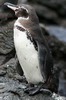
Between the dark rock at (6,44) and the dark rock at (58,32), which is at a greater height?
the dark rock at (6,44)

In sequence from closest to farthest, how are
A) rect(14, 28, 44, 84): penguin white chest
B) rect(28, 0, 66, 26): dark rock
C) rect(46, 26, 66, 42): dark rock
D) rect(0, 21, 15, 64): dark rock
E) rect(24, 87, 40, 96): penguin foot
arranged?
1. rect(14, 28, 44, 84): penguin white chest
2. rect(24, 87, 40, 96): penguin foot
3. rect(0, 21, 15, 64): dark rock
4. rect(46, 26, 66, 42): dark rock
5. rect(28, 0, 66, 26): dark rock

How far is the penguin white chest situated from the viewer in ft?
17.6

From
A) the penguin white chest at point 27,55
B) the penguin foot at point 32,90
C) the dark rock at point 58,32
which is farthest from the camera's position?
the dark rock at point 58,32

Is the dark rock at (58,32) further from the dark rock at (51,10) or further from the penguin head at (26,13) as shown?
the penguin head at (26,13)

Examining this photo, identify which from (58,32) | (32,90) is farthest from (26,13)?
(58,32)

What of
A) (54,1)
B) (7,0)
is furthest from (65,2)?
(7,0)

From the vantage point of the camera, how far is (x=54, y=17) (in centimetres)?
2000

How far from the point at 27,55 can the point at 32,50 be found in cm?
10

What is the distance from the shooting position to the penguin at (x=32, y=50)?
539 centimetres

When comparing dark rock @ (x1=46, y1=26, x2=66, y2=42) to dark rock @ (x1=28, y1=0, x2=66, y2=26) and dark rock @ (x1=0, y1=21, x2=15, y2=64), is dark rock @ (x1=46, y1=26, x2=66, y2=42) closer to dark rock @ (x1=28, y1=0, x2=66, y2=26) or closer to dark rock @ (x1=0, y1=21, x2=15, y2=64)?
dark rock @ (x1=28, y1=0, x2=66, y2=26)

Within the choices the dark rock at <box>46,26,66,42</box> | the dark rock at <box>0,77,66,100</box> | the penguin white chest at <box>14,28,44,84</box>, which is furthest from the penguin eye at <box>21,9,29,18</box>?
the dark rock at <box>46,26,66,42</box>

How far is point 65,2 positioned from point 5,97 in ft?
50.5

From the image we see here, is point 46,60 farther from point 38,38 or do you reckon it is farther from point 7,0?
point 7,0

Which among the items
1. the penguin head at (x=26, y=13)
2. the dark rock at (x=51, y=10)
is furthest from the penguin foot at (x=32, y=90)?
the dark rock at (x=51, y=10)
